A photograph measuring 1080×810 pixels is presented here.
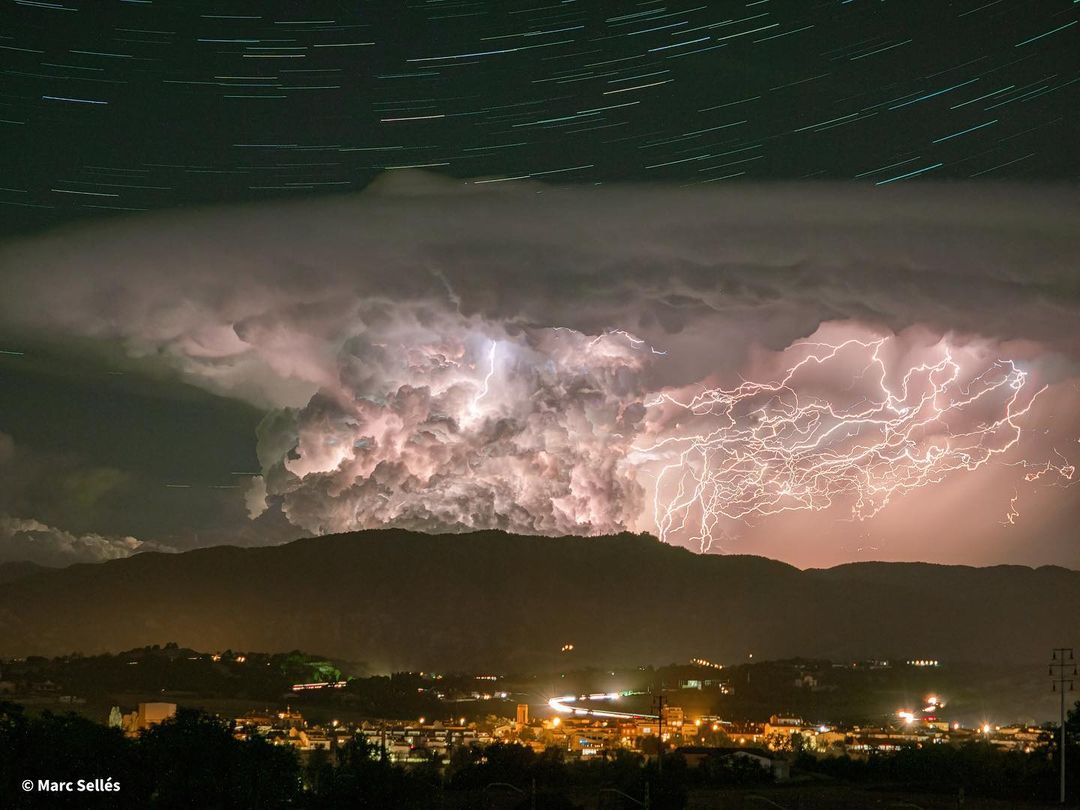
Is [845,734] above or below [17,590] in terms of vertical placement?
below

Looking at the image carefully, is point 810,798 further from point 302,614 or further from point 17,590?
point 17,590

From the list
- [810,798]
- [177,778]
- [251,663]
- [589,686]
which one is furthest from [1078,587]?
[177,778]

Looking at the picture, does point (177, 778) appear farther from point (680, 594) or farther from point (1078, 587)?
point (1078, 587)

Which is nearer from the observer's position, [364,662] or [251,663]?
[251,663]

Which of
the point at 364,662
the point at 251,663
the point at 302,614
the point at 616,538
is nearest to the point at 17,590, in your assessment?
the point at 302,614

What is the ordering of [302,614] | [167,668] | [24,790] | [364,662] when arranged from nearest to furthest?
[24,790], [167,668], [364,662], [302,614]

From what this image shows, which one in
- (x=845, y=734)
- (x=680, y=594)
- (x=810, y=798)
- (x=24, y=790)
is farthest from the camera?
(x=680, y=594)
